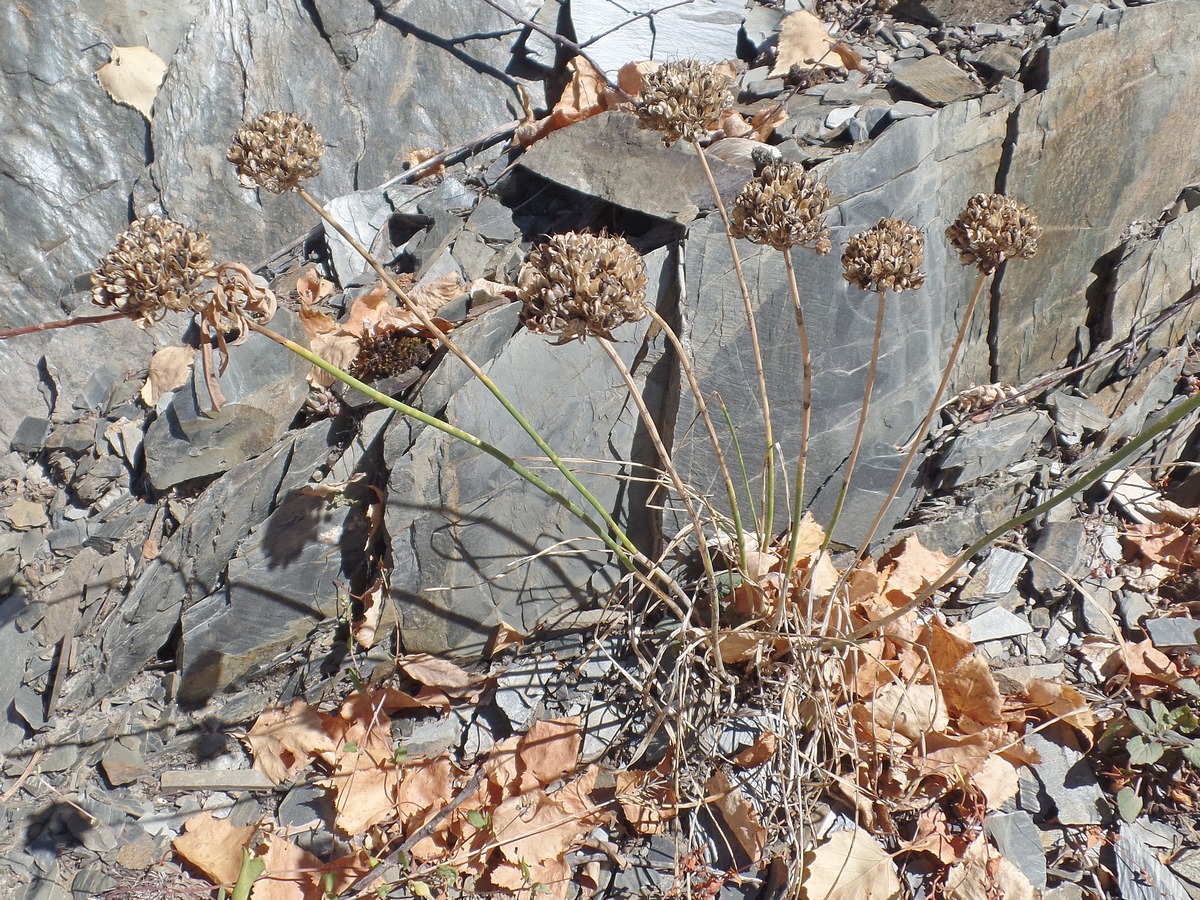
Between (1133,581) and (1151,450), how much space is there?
62 centimetres

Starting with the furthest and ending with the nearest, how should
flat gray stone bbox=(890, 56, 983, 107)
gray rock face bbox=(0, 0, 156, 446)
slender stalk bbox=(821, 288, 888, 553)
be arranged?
gray rock face bbox=(0, 0, 156, 446) < flat gray stone bbox=(890, 56, 983, 107) < slender stalk bbox=(821, 288, 888, 553)

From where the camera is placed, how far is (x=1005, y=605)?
287 cm

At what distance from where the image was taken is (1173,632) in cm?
269

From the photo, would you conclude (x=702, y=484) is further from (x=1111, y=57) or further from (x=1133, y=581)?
(x=1111, y=57)

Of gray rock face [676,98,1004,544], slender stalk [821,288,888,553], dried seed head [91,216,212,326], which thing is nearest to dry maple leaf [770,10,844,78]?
gray rock face [676,98,1004,544]

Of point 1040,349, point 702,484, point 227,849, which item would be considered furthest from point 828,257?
point 227,849

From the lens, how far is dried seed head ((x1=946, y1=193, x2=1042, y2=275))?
6.07ft

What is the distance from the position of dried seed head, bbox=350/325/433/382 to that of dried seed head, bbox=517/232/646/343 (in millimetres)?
1414

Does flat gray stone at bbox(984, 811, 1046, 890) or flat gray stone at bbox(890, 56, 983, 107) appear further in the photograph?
flat gray stone at bbox(890, 56, 983, 107)

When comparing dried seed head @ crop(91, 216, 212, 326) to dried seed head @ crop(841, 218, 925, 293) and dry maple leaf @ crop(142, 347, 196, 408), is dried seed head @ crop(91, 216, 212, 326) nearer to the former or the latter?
dried seed head @ crop(841, 218, 925, 293)

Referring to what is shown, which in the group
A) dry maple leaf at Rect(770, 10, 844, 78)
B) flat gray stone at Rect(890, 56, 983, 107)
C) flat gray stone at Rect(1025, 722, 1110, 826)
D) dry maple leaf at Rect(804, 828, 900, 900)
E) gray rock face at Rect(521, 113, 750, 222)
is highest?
dry maple leaf at Rect(770, 10, 844, 78)

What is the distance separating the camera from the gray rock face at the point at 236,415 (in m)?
3.17

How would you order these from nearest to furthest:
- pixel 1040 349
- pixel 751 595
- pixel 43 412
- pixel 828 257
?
pixel 751 595 → pixel 828 257 → pixel 1040 349 → pixel 43 412

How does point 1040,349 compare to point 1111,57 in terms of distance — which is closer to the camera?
point 1111,57
